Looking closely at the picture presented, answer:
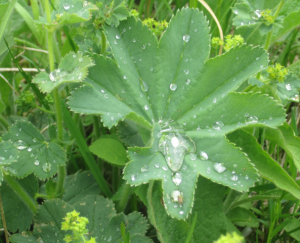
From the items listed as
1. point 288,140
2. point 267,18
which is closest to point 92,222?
point 288,140

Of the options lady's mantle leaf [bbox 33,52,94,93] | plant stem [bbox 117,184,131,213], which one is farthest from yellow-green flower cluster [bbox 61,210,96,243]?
lady's mantle leaf [bbox 33,52,94,93]

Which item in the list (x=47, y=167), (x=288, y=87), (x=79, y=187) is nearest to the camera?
(x=47, y=167)

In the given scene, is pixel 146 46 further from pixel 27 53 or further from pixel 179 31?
pixel 27 53

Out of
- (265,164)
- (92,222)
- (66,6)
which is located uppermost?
(66,6)

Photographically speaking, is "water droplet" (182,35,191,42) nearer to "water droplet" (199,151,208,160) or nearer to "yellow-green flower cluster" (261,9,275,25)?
"yellow-green flower cluster" (261,9,275,25)

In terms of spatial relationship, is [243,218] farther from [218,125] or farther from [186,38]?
[186,38]

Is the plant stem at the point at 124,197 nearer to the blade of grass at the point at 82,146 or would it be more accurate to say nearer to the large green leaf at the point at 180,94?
the blade of grass at the point at 82,146

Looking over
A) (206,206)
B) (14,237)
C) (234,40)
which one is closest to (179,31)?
(234,40)
